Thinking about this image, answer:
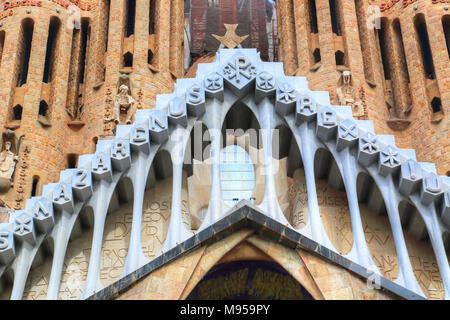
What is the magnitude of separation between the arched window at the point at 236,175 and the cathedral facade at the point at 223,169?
0.13 ft

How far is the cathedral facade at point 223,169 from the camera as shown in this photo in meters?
18.9

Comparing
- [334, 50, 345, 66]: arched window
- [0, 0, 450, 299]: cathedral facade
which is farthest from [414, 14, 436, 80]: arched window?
[334, 50, 345, 66]: arched window

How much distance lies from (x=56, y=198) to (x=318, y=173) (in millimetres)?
5590

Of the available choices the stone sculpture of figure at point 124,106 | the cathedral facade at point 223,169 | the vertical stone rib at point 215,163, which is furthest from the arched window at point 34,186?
the vertical stone rib at point 215,163

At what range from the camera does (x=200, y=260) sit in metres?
18.7

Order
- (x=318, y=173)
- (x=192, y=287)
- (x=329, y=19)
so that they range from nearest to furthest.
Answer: (x=192, y=287) < (x=318, y=173) < (x=329, y=19)

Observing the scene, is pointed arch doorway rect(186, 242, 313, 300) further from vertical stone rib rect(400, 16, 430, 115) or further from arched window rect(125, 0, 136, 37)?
Result: arched window rect(125, 0, 136, 37)

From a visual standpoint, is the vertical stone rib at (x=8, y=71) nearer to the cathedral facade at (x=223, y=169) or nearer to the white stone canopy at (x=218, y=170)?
the cathedral facade at (x=223, y=169)

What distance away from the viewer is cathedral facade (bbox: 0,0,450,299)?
745 inches

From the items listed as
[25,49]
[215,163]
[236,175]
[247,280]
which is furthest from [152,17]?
[247,280]

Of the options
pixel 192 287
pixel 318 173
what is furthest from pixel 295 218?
pixel 192 287

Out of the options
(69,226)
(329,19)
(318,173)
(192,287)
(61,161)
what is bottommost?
(192,287)

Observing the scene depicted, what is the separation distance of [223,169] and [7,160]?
523cm

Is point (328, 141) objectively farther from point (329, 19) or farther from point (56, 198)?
point (329, 19)
